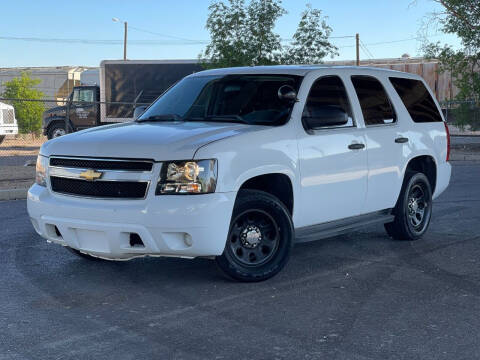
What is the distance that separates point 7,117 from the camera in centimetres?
2800

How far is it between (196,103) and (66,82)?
38428mm

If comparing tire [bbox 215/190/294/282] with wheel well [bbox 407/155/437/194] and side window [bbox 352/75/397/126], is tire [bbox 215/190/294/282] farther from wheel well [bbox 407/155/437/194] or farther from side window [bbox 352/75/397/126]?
wheel well [bbox 407/155/437/194]

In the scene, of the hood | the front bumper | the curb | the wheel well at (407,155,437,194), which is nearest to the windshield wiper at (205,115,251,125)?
the hood

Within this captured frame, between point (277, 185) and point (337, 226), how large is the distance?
2.83ft

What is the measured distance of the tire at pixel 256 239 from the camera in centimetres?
621

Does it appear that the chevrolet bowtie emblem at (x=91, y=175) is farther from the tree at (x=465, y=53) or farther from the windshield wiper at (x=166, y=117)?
the tree at (x=465, y=53)

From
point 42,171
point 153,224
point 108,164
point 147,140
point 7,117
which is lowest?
point 153,224

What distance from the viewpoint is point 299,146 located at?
6.64 m

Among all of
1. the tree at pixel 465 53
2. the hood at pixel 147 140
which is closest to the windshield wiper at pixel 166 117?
the hood at pixel 147 140

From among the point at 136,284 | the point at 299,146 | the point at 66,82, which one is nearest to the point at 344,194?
the point at 299,146

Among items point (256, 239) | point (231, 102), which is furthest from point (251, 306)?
point (231, 102)

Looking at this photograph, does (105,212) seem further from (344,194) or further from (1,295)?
(344,194)

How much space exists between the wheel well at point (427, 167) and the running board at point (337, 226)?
38.6 inches

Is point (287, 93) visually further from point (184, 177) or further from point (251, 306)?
point (251, 306)
